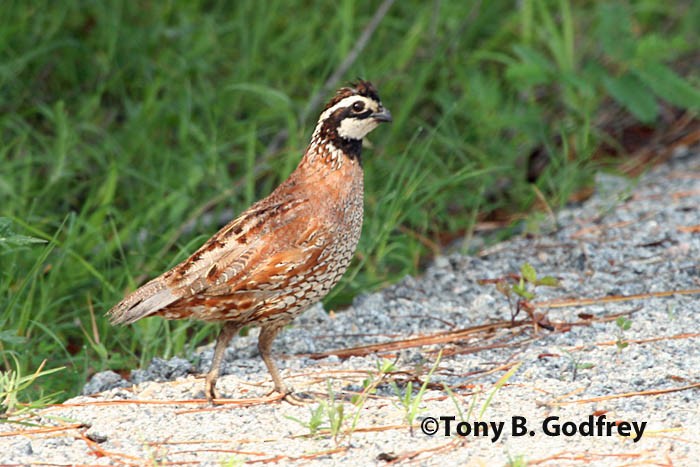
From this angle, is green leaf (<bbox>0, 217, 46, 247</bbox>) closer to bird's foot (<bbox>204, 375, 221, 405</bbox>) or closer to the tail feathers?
the tail feathers

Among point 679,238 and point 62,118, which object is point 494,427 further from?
point 62,118

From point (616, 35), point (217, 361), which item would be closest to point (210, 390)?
point (217, 361)

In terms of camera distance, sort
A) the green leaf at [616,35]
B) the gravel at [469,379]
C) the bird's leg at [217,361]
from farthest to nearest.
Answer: the green leaf at [616,35], the bird's leg at [217,361], the gravel at [469,379]

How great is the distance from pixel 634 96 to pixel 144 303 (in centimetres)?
359

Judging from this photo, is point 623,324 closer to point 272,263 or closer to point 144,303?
point 272,263

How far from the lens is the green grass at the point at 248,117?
5895mm

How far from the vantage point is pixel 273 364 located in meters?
4.34

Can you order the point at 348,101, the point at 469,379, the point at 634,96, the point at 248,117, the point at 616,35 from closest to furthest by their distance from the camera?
the point at 469,379
the point at 348,101
the point at 634,96
the point at 616,35
the point at 248,117

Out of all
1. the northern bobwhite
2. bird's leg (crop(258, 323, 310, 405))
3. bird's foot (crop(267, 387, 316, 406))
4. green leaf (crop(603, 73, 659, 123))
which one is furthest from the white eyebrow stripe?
green leaf (crop(603, 73, 659, 123))

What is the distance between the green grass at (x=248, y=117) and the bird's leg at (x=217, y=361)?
0.93 m

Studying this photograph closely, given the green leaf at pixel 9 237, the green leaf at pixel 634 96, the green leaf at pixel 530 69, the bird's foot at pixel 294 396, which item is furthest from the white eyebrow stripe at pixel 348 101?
Result: the green leaf at pixel 634 96

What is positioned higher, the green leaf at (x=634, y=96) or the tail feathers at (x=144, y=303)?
the green leaf at (x=634, y=96)

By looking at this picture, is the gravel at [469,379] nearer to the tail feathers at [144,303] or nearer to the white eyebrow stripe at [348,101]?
the tail feathers at [144,303]

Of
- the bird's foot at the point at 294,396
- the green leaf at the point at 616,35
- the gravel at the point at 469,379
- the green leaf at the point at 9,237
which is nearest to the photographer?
the gravel at the point at 469,379
